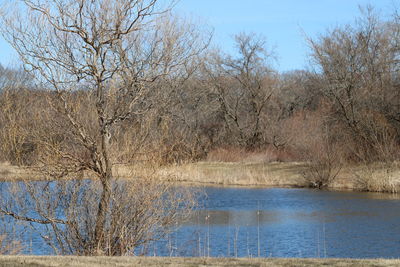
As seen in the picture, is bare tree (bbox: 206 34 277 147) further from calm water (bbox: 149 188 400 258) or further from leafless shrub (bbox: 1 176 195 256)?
leafless shrub (bbox: 1 176 195 256)

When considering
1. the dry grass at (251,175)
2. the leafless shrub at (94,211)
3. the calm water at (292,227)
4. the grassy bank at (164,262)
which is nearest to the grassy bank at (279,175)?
the dry grass at (251,175)

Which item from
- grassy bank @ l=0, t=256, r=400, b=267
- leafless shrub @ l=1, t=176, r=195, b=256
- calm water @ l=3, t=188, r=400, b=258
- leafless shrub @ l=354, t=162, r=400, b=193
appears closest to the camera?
grassy bank @ l=0, t=256, r=400, b=267

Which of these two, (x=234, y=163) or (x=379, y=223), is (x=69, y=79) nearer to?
(x=379, y=223)

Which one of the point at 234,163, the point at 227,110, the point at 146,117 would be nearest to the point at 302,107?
the point at 227,110

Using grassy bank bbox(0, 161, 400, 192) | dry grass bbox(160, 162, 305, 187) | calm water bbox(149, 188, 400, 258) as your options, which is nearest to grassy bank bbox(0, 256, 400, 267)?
calm water bbox(149, 188, 400, 258)

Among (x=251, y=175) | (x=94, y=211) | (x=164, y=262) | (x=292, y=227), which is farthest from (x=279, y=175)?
(x=164, y=262)

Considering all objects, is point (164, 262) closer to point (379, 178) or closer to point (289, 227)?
point (289, 227)

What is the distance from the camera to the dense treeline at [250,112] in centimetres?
1121

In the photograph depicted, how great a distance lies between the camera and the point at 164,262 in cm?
884

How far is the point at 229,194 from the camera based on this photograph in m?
25.3

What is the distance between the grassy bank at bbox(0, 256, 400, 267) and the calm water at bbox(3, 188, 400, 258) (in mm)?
2399

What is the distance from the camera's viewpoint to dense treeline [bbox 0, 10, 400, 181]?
1121 centimetres

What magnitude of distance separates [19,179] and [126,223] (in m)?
2.51

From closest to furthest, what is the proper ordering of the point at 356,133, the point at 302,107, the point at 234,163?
the point at 356,133 → the point at 234,163 → the point at 302,107
